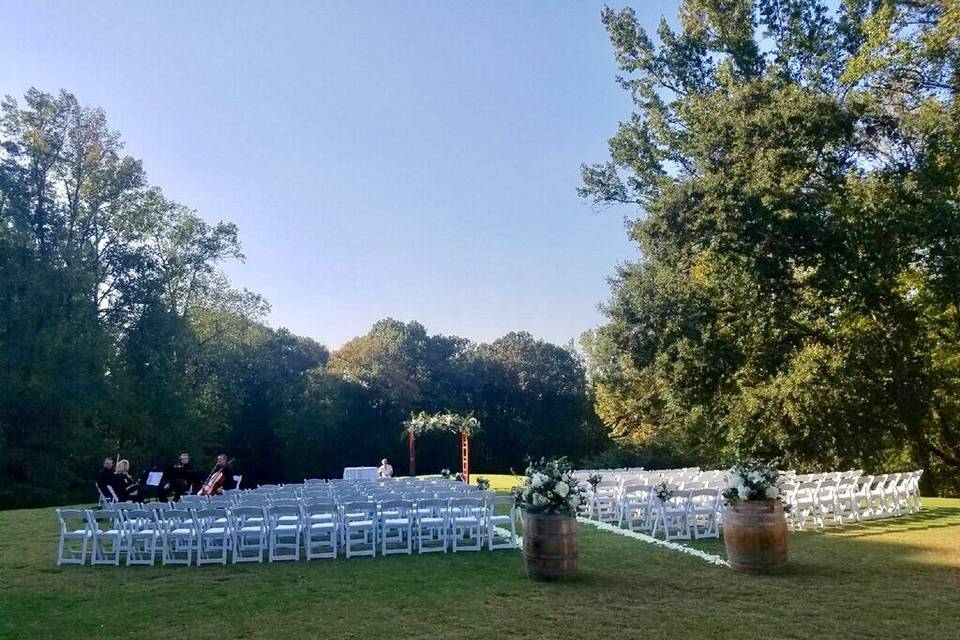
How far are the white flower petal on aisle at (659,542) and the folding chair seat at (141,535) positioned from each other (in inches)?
256

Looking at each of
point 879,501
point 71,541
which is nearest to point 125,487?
point 71,541

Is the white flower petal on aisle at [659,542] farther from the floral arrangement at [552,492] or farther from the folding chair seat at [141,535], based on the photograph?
the folding chair seat at [141,535]

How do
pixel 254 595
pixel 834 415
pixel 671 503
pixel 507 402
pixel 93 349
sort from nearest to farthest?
1. pixel 254 595
2. pixel 671 503
3. pixel 834 415
4. pixel 93 349
5. pixel 507 402

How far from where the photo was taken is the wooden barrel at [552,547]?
7.72 metres

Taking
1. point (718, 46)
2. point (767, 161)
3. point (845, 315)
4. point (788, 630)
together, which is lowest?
point (788, 630)

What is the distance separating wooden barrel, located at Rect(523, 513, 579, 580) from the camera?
25.3 feet

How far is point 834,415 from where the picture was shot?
20609mm

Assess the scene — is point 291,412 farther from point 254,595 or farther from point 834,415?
point 254,595

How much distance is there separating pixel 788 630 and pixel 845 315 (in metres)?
17.4

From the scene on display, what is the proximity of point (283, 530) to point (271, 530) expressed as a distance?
0.68 m

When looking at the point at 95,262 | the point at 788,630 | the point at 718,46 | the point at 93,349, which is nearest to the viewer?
the point at 788,630

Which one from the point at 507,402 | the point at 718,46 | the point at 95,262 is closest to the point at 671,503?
the point at 718,46

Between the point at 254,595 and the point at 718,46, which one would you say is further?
the point at 718,46

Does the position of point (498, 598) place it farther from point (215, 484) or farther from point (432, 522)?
point (215, 484)
